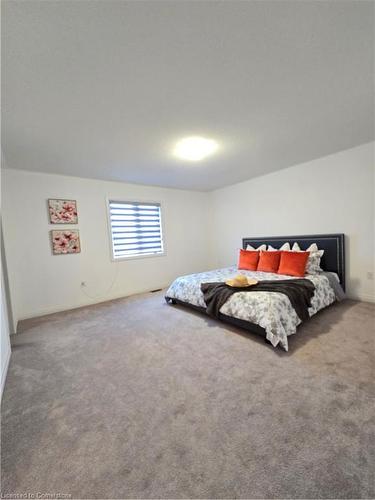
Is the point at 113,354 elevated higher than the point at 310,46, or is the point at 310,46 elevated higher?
the point at 310,46

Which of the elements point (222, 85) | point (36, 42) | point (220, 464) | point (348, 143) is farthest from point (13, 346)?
point (348, 143)

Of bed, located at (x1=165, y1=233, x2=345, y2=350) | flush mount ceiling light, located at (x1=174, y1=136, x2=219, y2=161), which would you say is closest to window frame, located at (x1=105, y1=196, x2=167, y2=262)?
bed, located at (x1=165, y1=233, x2=345, y2=350)

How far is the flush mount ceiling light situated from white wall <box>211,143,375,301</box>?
192 cm

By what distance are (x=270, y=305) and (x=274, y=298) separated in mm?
130

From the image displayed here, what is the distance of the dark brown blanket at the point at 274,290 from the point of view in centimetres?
246

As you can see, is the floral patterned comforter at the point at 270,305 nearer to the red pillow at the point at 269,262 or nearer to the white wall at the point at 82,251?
the red pillow at the point at 269,262

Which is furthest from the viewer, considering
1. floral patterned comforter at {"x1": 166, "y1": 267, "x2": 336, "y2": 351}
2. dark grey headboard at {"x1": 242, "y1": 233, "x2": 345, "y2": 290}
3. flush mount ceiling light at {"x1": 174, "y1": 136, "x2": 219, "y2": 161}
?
dark grey headboard at {"x1": 242, "y1": 233, "x2": 345, "y2": 290}

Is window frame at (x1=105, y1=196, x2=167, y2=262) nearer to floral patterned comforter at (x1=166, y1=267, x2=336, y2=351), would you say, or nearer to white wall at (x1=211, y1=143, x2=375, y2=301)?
floral patterned comforter at (x1=166, y1=267, x2=336, y2=351)

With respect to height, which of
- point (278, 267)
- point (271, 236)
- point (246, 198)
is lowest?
point (278, 267)

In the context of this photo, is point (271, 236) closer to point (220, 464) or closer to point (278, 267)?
point (278, 267)

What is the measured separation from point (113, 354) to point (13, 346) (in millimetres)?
1322

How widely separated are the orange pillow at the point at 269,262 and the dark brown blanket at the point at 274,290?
725mm

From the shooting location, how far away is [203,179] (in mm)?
4418

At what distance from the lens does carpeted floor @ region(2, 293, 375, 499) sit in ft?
3.37
